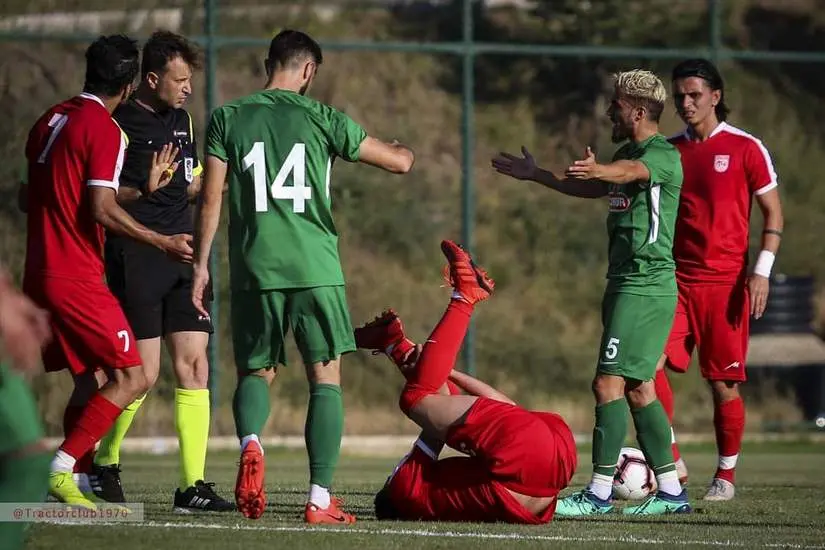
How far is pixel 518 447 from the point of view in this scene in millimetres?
6816

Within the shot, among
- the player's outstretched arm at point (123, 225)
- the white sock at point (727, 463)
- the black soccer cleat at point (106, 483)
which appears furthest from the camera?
the white sock at point (727, 463)

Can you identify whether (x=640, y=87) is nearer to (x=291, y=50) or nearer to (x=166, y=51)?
(x=291, y=50)

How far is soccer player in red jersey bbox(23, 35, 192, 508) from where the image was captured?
686cm

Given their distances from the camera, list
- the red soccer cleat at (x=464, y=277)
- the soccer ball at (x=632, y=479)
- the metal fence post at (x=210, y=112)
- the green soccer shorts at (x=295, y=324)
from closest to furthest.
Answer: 1. the green soccer shorts at (x=295, y=324)
2. the red soccer cleat at (x=464, y=277)
3. the soccer ball at (x=632, y=479)
4. the metal fence post at (x=210, y=112)

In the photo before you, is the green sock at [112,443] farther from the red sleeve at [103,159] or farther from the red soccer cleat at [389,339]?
the red sleeve at [103,159]

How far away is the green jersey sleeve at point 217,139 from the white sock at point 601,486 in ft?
8.28

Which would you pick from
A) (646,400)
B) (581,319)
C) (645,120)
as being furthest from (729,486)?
(581,319)

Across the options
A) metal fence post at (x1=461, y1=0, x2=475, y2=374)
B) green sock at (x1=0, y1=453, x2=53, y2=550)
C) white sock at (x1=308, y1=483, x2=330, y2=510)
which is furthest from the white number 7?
metal fence post at (x1=461, y1=0, x2=475, y2=374)

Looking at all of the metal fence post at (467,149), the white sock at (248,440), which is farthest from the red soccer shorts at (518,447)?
the metal fence post at (467,149)

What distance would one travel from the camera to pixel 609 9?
1805 cm

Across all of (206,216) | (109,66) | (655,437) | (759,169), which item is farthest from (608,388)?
(109,66)

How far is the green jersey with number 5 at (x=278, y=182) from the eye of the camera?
6.71 meters

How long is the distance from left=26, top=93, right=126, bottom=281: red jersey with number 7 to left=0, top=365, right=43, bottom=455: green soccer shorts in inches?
98.4

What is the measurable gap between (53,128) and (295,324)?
1.45m
